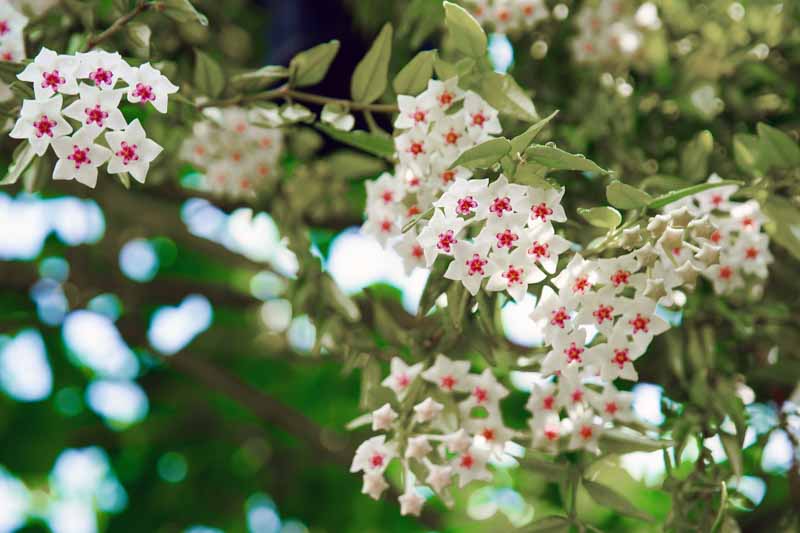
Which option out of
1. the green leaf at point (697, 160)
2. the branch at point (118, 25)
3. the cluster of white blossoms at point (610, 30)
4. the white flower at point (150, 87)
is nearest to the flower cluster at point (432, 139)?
the white flower at point (150, 87)

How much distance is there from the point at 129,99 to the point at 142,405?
2.19m

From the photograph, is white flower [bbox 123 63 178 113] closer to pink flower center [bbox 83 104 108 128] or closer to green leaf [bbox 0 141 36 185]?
pink flower center [bbox 83 104 108 128]

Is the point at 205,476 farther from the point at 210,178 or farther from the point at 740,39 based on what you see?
the point at 740,39

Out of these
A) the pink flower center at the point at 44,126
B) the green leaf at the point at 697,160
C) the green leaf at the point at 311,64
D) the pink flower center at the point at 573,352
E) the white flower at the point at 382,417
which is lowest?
the white flower at the point at 382,417

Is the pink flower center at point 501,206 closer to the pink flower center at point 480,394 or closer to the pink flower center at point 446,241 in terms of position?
the pink flower center at point 446,241

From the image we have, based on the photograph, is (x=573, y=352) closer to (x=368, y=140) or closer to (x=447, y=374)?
(x=447, y=374)

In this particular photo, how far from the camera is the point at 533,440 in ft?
5.58

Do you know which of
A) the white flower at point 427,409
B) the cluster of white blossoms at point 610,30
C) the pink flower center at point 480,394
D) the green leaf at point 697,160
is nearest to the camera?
the white flower at point 427,409

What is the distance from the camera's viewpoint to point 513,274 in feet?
4.53

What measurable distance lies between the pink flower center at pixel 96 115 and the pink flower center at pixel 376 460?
67cm

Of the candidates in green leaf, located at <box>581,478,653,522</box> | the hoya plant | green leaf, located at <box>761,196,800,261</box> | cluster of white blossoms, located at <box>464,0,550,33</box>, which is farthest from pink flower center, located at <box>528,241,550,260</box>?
cluster of white blossoms, located at <box>464,0,550,33</box>

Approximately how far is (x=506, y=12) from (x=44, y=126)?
1096 millimetres

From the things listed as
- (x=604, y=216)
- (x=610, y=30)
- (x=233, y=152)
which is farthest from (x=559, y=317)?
(x=610, y=30)

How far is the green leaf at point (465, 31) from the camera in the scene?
1.51 meters
